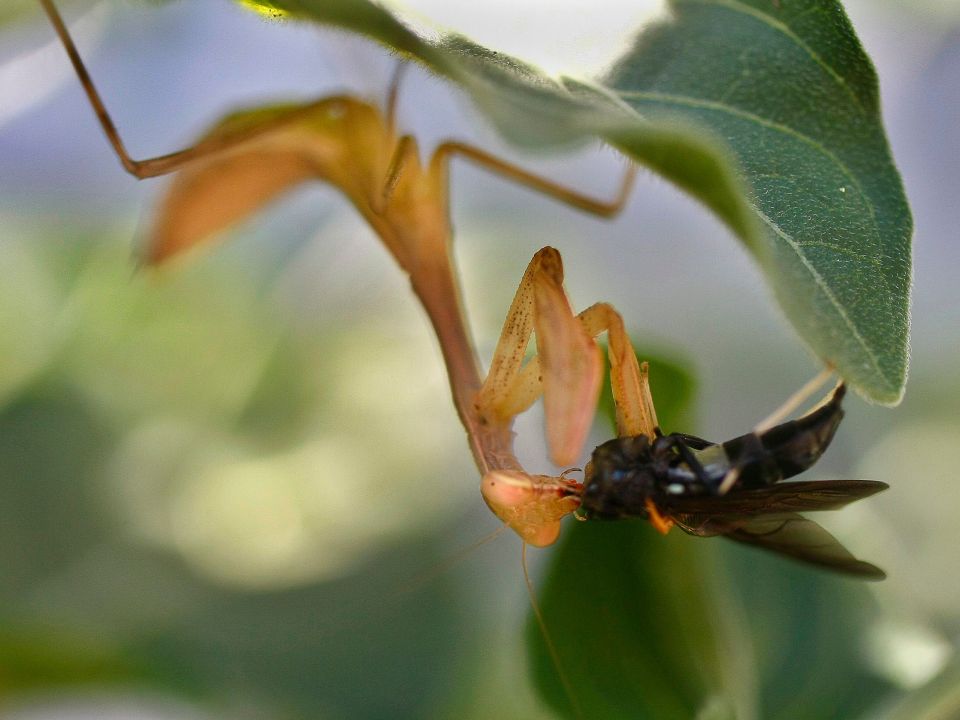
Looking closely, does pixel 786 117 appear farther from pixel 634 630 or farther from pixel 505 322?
pixel 634 630

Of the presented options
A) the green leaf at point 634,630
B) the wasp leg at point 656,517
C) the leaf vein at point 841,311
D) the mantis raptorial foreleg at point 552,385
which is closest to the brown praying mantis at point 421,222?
the mantis raptorial foreleg at point 552,385

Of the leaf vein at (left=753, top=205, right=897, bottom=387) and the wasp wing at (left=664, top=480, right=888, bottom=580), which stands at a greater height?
the leaf vein at (left=753, top=205, right=897, bottom=387)

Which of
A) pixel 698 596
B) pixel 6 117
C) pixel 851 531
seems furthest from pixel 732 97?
pixel 6 117

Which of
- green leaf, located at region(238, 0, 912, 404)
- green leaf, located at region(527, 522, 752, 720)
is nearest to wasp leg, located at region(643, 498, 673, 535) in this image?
green leaf, located at region(527, 522, 752, 720)

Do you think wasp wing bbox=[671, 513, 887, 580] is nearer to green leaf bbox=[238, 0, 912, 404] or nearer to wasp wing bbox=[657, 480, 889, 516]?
wasp wing bbox=[657, 480, 889, 516]

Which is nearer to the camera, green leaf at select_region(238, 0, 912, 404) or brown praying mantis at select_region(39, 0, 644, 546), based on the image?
green leaf at select_region(238, 0, 912, 404)

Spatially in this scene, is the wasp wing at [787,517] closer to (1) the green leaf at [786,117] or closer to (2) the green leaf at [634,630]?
(2) the green leaf at [634,630]
